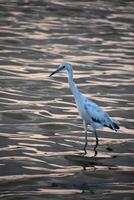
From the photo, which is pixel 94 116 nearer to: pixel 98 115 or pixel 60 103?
pixel 98 115

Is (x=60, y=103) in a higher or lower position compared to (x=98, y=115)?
lower

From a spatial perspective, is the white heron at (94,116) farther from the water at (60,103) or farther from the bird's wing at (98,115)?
the water at (60,103)

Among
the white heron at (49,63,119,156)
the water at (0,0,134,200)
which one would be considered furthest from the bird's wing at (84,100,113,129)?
the water at (0,0,134,200)

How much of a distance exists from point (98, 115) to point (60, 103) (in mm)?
3801

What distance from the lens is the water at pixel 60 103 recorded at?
13.2 metres

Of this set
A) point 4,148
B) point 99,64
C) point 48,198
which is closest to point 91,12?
point 99,64

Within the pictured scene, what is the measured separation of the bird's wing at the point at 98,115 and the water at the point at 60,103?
0.54 meters

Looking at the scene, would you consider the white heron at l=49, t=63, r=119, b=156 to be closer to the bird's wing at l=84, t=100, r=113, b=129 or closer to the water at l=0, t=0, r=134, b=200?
the bird's wing at l=84, t=100, r=113, b=129

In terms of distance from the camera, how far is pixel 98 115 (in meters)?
A: 16.3

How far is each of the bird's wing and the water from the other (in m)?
0.54

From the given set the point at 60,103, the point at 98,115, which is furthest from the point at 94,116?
the point at 60,103

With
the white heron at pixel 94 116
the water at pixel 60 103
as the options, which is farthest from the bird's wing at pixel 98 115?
the water at pixel 60 103

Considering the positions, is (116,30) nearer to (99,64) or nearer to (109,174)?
(99,64)

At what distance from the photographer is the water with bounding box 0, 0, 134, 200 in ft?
43.5
